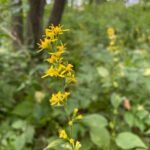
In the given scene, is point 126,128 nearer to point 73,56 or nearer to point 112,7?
point 73,56

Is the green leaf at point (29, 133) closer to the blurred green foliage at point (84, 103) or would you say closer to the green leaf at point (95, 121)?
the blurred green foliage at point (84, 103)

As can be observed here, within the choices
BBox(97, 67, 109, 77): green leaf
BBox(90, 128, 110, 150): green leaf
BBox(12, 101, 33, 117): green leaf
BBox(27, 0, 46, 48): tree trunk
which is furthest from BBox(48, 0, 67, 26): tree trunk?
BBox(90, 128, 110, 150): green leaf

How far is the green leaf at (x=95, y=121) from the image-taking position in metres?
2.91

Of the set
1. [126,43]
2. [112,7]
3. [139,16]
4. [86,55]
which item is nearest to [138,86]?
[86,55]

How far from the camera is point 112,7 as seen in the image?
9.41m

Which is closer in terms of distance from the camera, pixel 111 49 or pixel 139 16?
pixel 111 49

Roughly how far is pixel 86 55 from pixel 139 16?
201 inches

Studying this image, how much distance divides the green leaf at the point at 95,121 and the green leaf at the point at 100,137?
34mm

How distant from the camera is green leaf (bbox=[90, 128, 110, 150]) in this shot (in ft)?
9.19

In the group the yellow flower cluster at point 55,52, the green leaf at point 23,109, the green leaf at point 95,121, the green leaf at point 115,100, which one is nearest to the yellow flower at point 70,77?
the yellow flower cluster at point 55,52

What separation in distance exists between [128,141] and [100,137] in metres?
0.17

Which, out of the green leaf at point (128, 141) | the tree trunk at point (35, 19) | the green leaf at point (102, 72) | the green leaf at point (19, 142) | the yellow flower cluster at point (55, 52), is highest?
the yellow flower cluster at point (55, 52)

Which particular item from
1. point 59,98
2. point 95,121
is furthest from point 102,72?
point 59,98

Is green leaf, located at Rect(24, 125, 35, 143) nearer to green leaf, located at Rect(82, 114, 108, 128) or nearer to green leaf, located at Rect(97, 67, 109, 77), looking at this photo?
green leaf, located at Rect(82, 114, 108, 128)
